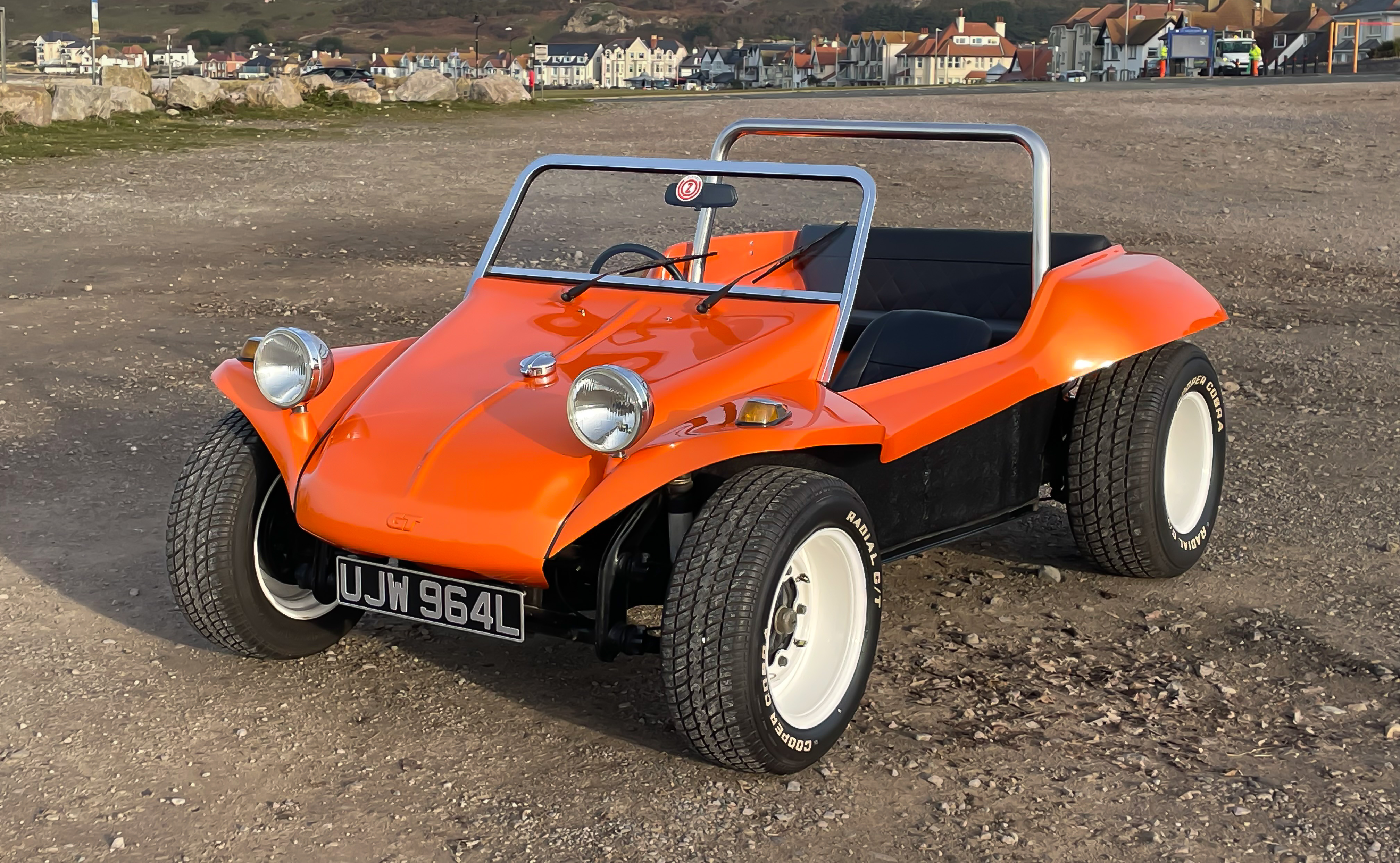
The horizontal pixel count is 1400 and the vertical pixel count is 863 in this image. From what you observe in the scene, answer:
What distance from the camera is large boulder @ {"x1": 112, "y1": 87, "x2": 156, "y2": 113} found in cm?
2327

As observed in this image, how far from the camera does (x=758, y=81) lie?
16088 centimetres

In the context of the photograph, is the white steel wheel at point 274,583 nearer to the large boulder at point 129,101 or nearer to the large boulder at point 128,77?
the large boulder at point 129,101

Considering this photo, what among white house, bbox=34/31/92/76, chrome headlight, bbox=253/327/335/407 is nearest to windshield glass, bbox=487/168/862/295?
chrome headlight, bbox=253/327/335/407

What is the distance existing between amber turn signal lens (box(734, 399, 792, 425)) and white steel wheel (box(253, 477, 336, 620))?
140cm

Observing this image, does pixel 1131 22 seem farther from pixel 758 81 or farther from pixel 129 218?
pixel 129 218

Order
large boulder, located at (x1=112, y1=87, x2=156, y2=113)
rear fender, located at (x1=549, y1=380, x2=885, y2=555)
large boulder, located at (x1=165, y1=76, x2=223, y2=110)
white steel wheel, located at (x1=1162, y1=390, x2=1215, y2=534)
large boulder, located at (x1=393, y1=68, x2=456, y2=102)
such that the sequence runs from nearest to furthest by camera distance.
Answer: rear fender, located at (x1=549, y1=380, x2=885, y2=555)
white steel wheel, located at (x1=1162, y1=390, x2=1215, y2=534)
large boulder, located at (x1=112, y1=87, x2=156, y2=113)
large boulder, located at (x1=165, y1=76, x2=223, y2=110)
large boulder, located at (x1=393, y1=68, x2=456, y2=102)

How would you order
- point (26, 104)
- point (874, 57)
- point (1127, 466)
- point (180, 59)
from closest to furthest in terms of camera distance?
1. point (1127, 466)
2. point (26, 104)
3. point (874, 57)
4. point (180, 59)

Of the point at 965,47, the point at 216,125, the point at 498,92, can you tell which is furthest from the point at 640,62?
the point at 216,125

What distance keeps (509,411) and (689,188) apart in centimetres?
116

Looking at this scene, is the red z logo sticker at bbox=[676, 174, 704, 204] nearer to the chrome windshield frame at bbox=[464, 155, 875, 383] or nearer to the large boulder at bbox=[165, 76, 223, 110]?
the chrome windshield frame at bbox=[464, 155, 875, 383]

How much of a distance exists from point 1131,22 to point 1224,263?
97384 mm

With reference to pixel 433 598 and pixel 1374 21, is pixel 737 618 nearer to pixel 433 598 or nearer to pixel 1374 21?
pixel 433 598

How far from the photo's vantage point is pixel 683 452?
11.8ft

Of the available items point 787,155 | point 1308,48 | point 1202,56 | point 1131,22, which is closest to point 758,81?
point 1131,22
